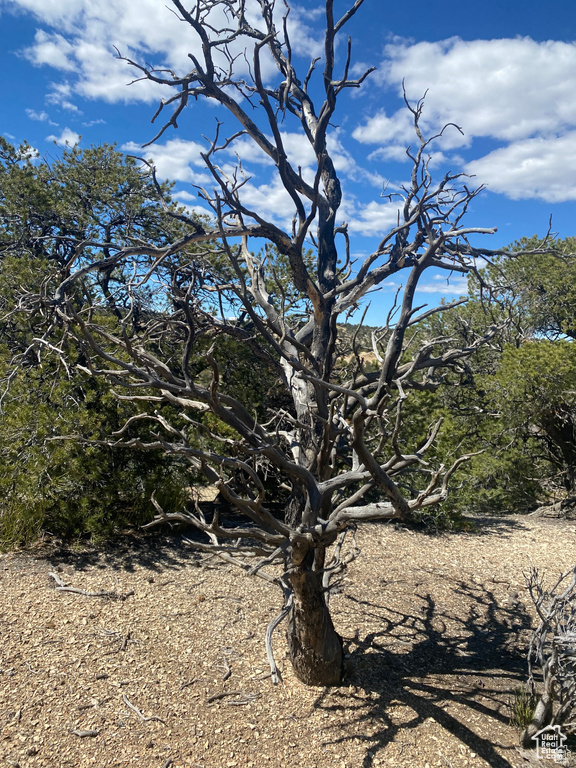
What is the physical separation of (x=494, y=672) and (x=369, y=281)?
3.48m

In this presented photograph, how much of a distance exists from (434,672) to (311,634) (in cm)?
131

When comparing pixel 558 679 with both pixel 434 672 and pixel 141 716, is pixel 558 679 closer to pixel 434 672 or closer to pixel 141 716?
pixel 434 672

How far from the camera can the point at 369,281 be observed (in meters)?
4.40

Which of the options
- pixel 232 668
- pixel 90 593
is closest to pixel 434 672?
pixel 232 668

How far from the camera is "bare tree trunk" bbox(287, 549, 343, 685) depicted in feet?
12.4

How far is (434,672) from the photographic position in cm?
443

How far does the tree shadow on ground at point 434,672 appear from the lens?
3.65 m

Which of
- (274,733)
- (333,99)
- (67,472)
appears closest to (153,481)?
(67,472)

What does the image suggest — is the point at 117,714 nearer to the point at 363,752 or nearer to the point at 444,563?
the point at 363,752

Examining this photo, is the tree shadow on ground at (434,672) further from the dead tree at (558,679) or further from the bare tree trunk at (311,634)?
the dead tree at (558,679)

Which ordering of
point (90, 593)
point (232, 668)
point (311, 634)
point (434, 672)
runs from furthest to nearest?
point (90, 593) → point (434, 672) → point (232, 668) → point (311, 634)

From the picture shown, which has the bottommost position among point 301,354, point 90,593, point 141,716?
point 141,716

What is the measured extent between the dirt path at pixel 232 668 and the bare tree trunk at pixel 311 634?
0.44ft

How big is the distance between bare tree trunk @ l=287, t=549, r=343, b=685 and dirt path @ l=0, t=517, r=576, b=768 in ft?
0.44
